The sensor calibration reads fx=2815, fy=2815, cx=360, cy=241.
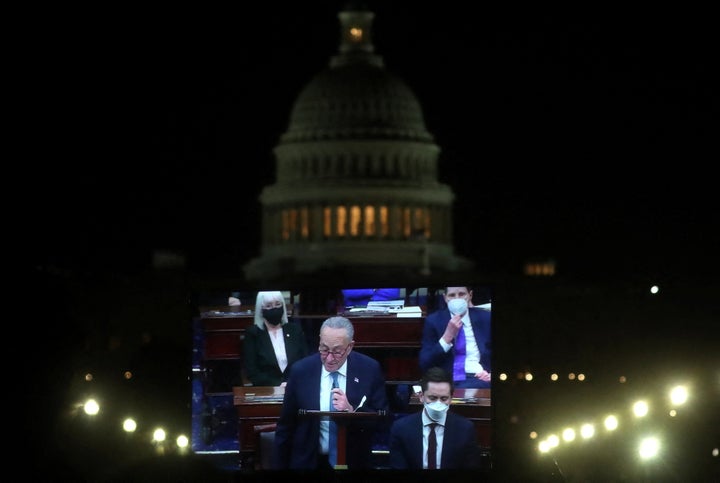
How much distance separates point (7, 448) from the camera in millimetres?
43281

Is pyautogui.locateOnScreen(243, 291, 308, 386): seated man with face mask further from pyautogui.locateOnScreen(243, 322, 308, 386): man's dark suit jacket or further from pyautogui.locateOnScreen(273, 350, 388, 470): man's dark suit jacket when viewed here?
pyautogui.locateOnScreen(273, 350, 388, 470): man's dark suit jacket

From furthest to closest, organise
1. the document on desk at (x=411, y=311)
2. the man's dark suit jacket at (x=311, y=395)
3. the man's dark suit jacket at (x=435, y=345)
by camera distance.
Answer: the document on desk at (x=411, y=311) < the man's dark suit jacket at (x=435, y=345) < the man's dark suit jacket at (x=311, y=395)

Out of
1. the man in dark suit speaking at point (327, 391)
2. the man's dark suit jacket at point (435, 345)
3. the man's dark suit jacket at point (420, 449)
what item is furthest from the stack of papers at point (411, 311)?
the man's dark suit jacket at point (420, 449)

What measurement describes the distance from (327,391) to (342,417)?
54cm

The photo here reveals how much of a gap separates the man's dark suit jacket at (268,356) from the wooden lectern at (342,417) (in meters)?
0.83

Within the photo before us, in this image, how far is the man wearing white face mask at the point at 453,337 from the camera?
4956 centimetres

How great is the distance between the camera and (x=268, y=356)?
1957 inches

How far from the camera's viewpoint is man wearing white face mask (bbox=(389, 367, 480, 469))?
49.6 metres

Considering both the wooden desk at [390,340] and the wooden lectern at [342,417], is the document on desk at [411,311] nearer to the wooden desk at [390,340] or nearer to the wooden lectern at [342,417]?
the wooden desk at [390,340]

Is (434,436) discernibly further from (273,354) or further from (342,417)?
(273,354)

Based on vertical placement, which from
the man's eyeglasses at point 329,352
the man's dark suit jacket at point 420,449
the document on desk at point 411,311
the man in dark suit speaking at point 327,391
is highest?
the document on desk at point 411,311

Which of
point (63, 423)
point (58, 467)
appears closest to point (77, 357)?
point (63, 423)

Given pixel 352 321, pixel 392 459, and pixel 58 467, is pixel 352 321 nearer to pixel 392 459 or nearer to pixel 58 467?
pixel 392 459

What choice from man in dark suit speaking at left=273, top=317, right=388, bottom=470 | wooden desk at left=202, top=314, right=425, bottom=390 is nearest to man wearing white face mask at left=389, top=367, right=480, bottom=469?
wooden desk at left=202, top=314, right=425, bottom=390
